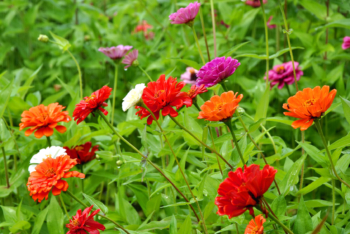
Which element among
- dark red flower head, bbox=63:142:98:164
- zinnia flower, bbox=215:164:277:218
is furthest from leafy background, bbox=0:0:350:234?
zinnia flower, bbox=215:164:277:218

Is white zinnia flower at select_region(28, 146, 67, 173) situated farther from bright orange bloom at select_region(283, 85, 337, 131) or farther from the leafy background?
→ bright orange bloom at select_region(283, 85, 337, 131)

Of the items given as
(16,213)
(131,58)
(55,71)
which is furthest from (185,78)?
(55,71)

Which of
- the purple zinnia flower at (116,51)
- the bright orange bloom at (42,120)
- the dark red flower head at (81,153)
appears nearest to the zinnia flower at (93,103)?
the bright orange bloom at (42,120)

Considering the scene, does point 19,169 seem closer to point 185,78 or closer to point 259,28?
point 185,78

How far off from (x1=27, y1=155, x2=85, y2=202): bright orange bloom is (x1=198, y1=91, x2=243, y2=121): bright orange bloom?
1.00 ft

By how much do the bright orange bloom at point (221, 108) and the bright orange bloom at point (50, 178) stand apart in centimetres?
30

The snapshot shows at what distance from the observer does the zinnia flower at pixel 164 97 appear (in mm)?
661

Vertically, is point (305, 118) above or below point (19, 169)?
above

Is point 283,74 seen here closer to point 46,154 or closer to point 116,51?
point 116,51

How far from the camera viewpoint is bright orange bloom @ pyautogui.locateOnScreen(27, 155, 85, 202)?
709mm

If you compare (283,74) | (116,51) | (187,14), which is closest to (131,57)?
(116,51)

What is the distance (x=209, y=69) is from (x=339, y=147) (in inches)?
11.9

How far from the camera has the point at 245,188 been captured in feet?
1.70

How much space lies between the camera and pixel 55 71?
194 centimetres
